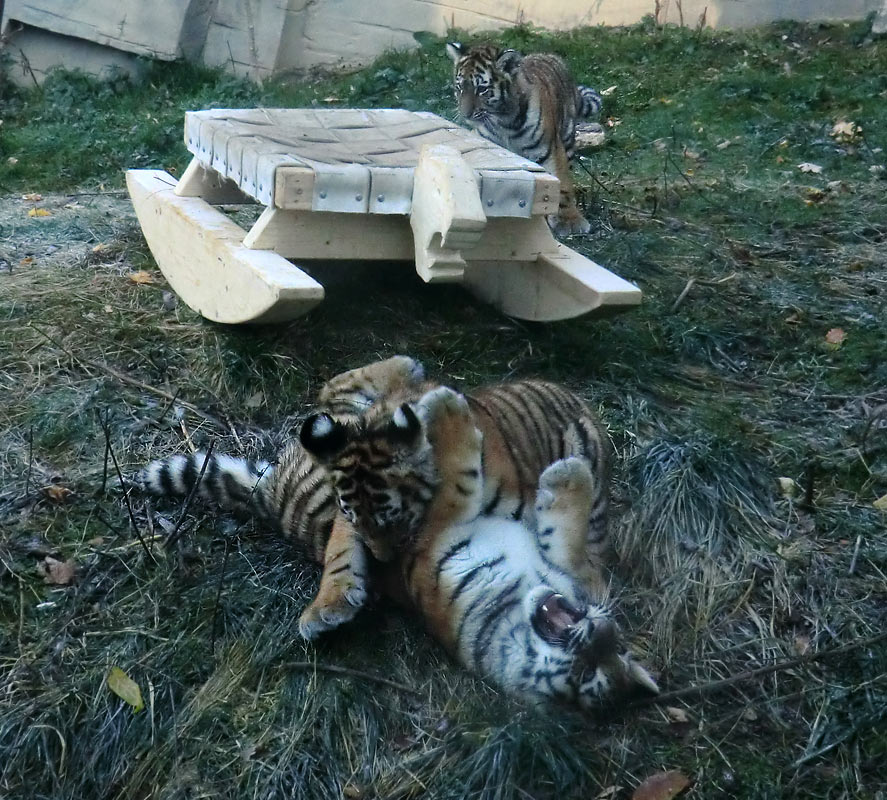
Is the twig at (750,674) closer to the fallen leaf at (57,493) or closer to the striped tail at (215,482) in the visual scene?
the striped tail at (215,482)

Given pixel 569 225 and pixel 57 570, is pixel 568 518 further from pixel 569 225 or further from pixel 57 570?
pixel 569 225

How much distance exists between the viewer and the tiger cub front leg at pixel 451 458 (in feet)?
10.9

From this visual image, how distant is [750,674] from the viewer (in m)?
3.10

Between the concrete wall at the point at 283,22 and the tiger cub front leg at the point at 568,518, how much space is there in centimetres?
725

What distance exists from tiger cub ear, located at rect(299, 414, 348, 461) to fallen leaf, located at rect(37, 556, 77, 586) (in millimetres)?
952

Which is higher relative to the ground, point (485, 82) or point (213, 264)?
point (485, 82)

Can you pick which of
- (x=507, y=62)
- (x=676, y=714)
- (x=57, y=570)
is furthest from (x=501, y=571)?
(x=507, y=62)

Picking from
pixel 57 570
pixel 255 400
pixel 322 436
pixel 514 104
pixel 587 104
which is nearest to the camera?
pixel 322 436

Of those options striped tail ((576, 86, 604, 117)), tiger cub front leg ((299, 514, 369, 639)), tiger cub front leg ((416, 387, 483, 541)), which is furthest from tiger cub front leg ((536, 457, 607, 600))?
striped tail ((576, 86, 604, 117))

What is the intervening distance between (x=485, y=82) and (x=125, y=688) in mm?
4908

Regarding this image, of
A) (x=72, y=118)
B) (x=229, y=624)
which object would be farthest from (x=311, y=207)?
(x=72, y=118)

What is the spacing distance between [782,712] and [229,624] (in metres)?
1.60

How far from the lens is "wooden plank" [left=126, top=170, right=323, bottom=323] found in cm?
399

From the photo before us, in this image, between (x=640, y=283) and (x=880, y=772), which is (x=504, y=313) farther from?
(x=880, y=772)
